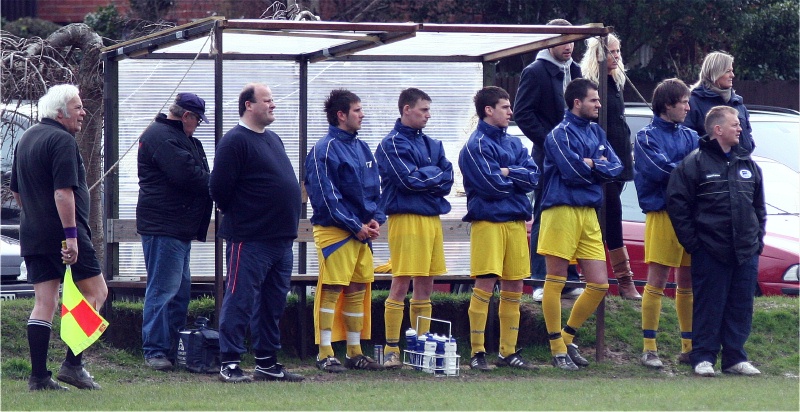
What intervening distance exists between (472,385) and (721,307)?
2.01m

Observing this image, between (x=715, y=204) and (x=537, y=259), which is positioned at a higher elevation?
(x=715, y=204)

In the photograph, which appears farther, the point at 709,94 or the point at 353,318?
the point at 709,94

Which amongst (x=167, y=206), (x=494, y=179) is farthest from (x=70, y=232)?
(x=494, y=179)

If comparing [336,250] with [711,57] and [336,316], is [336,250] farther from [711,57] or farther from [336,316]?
[711,57]

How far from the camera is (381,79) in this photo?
11.1 metres

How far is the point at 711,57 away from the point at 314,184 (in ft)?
11.0

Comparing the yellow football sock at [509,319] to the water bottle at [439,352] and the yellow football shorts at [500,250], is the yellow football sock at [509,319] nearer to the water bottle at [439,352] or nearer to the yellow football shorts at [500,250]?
the yellow football shorts at [500,250]

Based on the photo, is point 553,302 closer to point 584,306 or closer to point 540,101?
point 584,306

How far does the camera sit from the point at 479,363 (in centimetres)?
898

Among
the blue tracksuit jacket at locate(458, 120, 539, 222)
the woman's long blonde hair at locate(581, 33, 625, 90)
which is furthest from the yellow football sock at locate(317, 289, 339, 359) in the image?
the woman's long blonde hair at locate(581, 33, 625, 90)

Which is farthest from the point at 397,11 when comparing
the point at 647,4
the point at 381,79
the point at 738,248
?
the point at 738,248

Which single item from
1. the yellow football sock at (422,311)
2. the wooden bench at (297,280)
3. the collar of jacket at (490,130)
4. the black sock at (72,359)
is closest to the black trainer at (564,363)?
the wooden bench at (297,280)

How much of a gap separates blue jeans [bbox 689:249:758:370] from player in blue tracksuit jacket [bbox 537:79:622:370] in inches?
27.6

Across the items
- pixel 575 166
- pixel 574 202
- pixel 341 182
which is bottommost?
pixel 574 202
